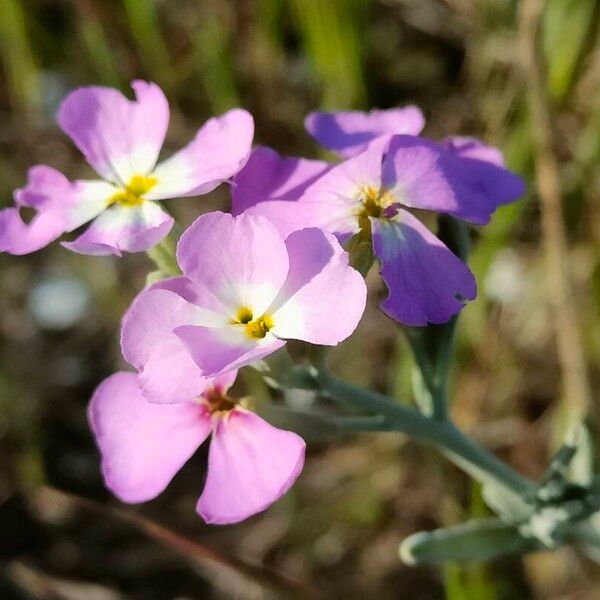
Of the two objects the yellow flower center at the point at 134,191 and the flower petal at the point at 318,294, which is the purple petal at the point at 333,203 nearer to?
the flower petal at the point at 318,294

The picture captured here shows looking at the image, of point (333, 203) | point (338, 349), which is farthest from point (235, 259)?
point (338, 349)

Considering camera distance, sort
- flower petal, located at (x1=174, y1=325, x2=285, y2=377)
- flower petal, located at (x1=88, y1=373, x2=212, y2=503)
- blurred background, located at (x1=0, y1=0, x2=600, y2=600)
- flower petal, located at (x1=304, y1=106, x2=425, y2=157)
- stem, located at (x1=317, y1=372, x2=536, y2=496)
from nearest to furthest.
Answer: flower petal, located at (x1=174, y1=325, x2=285, y2=377)
flower petal, located at (x1=88, y1=373, x2=212, y2=503)
stem, located at (x1=317, y1=372, x2=536, y2=496)
flower petal, located at (x1=304, y1=106, x2=425, y2=157)
blurred background, located at (x1=0, y1=0, x2=600, y2=600)

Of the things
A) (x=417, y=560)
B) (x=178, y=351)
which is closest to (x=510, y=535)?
(x=417, y=560)

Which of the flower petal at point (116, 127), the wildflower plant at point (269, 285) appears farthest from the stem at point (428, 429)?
the flower petal at point (116, 127)

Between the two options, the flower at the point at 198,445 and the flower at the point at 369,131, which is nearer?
the flower at the point at 198,445

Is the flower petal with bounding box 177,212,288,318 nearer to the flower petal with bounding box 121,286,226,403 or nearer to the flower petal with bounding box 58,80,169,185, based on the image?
the flower petal with bounding box 121,286,226,403

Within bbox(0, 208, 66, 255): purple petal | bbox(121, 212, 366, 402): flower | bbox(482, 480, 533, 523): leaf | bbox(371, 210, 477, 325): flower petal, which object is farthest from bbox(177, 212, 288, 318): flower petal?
bbox(482, 480, 533, 523): leaf

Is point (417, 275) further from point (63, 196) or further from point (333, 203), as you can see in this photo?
point (63, 196)
